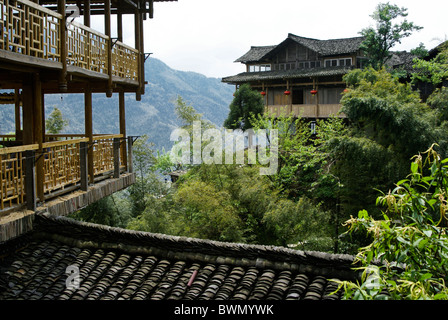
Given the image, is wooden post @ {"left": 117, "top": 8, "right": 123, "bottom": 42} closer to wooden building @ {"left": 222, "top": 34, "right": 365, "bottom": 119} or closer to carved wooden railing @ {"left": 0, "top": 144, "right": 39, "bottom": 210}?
carved wooden railing @ {"left": 0, "top": 144, "right": 39, "bottom": 210}

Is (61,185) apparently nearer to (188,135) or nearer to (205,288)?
(205,288)

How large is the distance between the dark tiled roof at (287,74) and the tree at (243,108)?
2791 mm

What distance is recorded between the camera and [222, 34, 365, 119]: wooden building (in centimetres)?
2414

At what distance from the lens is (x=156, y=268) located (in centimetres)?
464

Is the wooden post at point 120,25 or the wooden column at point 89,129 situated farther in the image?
the wooden post at point 120,25

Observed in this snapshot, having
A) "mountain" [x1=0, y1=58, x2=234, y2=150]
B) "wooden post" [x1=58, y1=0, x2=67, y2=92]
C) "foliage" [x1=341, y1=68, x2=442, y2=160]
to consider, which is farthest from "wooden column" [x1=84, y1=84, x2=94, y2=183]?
"mountain" [x1=0, y1=58, x2=234, y2=150]

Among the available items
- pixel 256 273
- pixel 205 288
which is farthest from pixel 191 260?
pixel 256 273

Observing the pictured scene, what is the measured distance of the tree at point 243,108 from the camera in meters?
23.1

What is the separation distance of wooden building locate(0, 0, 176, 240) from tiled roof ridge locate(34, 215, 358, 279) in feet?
1.74

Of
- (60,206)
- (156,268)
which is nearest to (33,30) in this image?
(60,206)

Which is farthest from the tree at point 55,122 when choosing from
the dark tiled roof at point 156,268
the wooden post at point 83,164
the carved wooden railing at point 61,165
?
the dark tiled roof at point 156,268

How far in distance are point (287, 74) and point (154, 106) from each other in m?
75.7

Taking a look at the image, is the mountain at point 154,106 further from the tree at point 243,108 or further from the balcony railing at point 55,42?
the balcony railing at point 55,42

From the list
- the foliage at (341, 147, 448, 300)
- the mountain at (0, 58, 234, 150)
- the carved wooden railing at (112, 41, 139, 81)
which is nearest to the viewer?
the foliage at (341, 147, 448, 300)
